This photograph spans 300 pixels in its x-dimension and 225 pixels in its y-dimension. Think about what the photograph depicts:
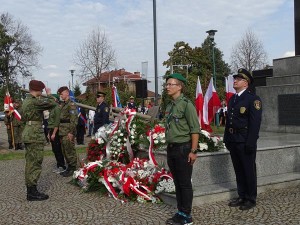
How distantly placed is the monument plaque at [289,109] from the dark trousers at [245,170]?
4.70m

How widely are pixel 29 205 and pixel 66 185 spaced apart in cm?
165

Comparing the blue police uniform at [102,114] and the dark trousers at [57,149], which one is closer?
the dark trousers at [57,149]

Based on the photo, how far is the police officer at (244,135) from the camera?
214 inches

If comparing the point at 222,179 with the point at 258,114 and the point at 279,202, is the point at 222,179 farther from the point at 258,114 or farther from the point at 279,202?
the point at 258,114

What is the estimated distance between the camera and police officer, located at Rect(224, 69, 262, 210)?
543 cm

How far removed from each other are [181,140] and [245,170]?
1.29 m

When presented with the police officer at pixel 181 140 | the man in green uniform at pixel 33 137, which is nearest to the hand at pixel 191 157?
the police officer at pixel 181 140

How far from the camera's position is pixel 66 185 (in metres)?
8.15

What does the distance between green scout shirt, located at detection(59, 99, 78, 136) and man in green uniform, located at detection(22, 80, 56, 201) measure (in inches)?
86.2

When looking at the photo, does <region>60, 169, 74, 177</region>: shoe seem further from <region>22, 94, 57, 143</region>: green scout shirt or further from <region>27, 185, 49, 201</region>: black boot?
<region>22, 94, 57, 143</region>: green scout shirt

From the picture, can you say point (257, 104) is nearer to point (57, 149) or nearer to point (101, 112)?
point (101, 112)

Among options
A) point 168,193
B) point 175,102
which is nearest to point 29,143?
point 168,193

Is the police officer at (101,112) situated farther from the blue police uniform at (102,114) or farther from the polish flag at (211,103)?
the polish flag at (211,103)

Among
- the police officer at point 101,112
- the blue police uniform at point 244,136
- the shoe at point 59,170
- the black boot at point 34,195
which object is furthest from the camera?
the police officer at point 101,112
